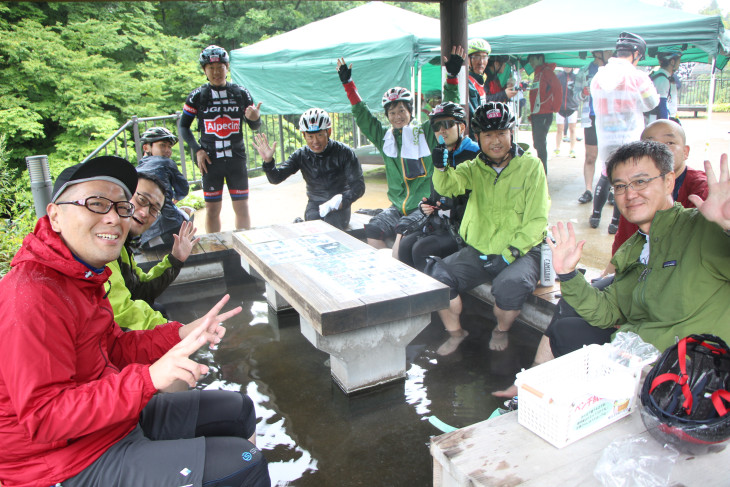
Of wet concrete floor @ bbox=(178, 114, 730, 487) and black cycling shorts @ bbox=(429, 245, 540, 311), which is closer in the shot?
wet concrete floor @ bbox=(178, 114, 730, 487)

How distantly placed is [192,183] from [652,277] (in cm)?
865

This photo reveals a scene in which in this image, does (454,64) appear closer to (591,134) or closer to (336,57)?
(591,134)

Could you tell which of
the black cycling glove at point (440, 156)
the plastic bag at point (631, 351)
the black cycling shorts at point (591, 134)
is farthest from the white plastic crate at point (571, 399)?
the black cycling shorts at point (591, 134)

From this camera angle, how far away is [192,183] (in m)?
9.68

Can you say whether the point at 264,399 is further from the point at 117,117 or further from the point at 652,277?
the point at 117,117

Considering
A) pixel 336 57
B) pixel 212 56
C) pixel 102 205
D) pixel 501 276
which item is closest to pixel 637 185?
pixel 501 276

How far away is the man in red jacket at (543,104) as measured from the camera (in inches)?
321

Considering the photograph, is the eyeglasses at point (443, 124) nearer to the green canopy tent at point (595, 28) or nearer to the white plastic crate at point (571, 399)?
the white plastic crate at point (571, 399)

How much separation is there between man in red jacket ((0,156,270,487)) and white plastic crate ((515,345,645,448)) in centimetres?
104

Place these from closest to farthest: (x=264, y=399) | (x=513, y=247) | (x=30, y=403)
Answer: (x=30, y=403), (x=264, y=399), (x=513, y=247)

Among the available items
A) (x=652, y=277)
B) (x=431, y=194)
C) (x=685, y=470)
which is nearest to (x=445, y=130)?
(x=431, y=194)

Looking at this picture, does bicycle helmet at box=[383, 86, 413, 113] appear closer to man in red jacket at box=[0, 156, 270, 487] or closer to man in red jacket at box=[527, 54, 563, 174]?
man in red jacket at box=[0, 156, 270, 487]

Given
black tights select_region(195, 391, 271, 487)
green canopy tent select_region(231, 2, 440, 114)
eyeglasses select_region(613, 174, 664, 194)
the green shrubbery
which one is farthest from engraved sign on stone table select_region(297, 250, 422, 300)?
green canopy tent select_region(231, 2, 440, 114)

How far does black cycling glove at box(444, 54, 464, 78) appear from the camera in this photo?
16.0ft
